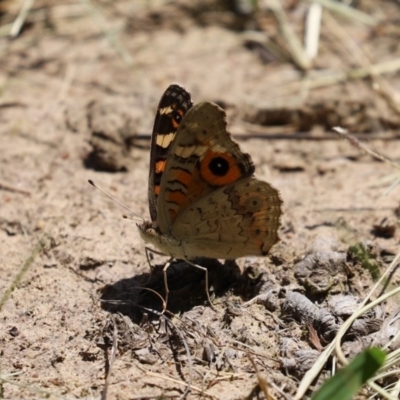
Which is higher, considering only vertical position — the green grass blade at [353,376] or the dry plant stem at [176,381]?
the green grass blade at [353,376]

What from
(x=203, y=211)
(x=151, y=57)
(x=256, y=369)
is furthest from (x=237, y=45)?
(x=256, y=369)

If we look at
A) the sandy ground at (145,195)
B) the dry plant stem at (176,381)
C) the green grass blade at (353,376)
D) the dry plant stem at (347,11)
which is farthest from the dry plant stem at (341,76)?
the green grass blade at (353,376)

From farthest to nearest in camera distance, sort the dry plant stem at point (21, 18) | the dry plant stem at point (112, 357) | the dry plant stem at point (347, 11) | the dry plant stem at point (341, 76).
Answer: the dry plant stem at point (347, 11)
the dry plant stem at point (21, 18)
the dry plant stem at point (341, 76)
the dry plant stem at point (112, 357)

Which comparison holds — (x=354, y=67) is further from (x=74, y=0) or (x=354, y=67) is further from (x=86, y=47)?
(x=74, y=0)

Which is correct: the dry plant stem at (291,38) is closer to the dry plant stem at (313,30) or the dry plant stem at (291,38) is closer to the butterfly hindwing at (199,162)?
the dry plant stem at (313,30)

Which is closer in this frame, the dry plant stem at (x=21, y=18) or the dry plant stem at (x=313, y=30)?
the dry plant stem at (x=21, y=18)

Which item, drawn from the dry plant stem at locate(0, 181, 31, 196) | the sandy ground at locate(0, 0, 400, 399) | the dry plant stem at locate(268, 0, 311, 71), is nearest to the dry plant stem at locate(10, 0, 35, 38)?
the sandy ground at locate(0, 0, 400, 399)
